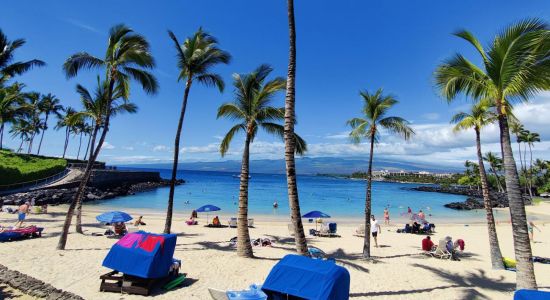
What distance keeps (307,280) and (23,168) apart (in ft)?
151

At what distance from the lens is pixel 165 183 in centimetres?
8606

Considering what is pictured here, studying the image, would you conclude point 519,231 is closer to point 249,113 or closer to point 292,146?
point 292,146

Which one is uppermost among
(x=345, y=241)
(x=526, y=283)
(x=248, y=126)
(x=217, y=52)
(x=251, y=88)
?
(x=217, y=52)

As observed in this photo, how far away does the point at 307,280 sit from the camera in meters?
6.84

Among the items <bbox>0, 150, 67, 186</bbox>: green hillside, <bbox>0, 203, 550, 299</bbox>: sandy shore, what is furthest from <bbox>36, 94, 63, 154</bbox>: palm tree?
<bbox>0, 203, 550, 299</bbox>: sandy shore

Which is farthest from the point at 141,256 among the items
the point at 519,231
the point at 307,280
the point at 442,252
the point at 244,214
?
the point at 442,252

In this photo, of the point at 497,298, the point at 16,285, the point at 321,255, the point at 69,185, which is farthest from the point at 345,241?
the point at 69,185

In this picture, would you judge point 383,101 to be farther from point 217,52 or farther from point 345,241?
point 345,241

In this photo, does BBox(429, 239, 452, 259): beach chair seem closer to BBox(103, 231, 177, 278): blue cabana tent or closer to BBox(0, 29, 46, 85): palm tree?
BBox(103, 231, 177, 278): blue cabana tent

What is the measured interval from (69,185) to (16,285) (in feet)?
131

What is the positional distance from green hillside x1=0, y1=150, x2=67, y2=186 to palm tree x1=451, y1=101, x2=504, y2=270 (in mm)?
44103

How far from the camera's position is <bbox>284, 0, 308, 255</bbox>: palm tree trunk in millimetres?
8547

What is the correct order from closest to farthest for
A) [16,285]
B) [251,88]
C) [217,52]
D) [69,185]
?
[16,285] → [251,88] → [217,52] → [69,185]

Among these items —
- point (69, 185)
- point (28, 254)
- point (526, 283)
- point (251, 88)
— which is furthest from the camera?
point (69, 185)
